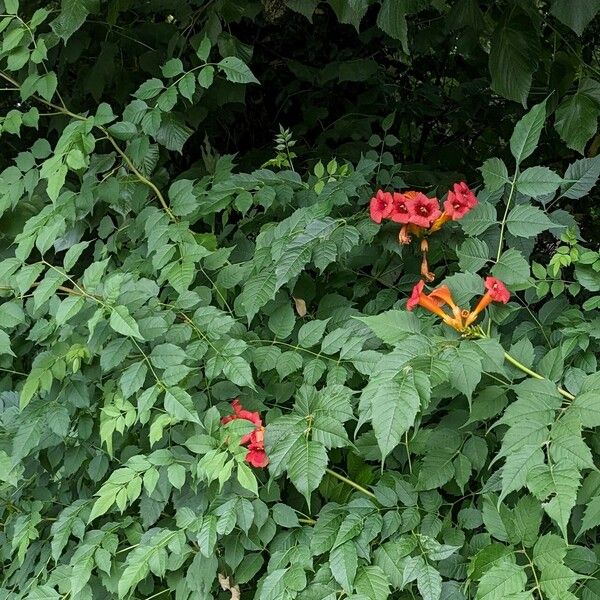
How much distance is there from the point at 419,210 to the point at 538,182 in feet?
0.90

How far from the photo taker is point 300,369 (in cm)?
206

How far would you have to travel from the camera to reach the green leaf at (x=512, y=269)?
1.75 m

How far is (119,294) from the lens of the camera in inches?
75.1

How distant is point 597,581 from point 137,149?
1.60 meters

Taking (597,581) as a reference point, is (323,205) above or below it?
above

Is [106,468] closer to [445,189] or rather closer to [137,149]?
[137,149]

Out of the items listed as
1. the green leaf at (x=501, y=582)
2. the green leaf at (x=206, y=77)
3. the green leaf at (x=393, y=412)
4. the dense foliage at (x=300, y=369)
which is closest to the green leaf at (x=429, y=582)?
the dense foliage at (x=300, y=369)

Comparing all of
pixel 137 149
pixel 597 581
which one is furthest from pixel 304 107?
pixel 597 581

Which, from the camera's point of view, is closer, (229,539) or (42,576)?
(229,539)

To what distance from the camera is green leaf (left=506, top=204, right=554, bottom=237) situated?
1.80 meters

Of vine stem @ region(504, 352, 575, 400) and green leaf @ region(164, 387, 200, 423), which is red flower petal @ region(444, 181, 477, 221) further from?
green leaf @ region(164, 387, 200, 423)

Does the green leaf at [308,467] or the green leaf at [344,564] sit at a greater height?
the green leaf at [308,467]

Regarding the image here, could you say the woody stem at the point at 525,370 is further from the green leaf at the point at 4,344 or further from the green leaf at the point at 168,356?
the green leaf at the point at 4,344

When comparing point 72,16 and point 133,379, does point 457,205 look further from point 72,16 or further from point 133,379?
point 72,16
